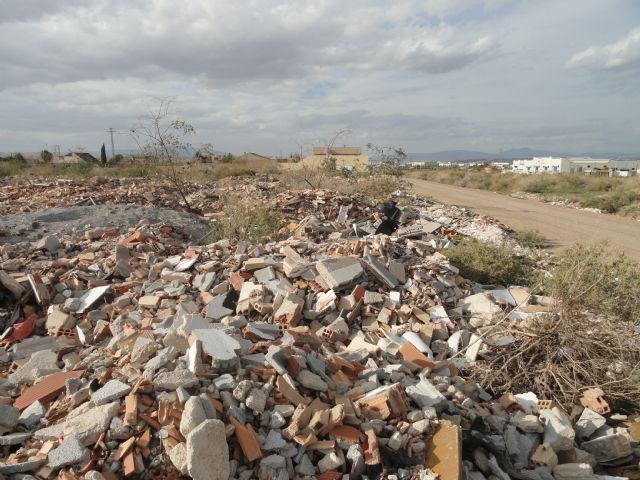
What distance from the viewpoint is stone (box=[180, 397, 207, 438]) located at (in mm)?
2775

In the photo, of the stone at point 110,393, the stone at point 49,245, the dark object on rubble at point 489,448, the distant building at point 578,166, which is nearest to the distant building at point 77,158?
the stone at point 49,245

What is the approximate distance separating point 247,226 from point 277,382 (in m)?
6.04

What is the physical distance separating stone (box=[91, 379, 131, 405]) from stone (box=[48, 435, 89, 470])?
0.32 meters

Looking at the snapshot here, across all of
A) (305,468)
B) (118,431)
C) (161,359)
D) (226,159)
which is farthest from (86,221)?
(226,159)

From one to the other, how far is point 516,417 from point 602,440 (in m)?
0.65

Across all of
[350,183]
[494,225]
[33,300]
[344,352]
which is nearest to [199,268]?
[33,300]

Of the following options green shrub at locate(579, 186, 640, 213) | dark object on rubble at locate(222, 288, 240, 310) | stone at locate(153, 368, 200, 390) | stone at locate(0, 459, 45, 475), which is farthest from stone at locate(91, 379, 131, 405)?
green shrub at locate(579, 186, 640, 213)

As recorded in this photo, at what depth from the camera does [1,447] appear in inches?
121

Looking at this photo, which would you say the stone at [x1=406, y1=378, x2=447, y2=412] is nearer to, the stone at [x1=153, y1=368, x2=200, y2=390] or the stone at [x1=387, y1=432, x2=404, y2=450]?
the stone at [x1=387, y1=432, x2=404, y2=450]

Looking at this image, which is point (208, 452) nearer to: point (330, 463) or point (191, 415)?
point (191, 415)

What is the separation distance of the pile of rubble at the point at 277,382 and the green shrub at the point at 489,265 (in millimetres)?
317

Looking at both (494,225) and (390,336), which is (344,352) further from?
(494,225)

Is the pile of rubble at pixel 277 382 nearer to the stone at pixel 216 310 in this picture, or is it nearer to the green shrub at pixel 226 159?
the stone at pixel 216 310

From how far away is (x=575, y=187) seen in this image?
27000 millimetres
